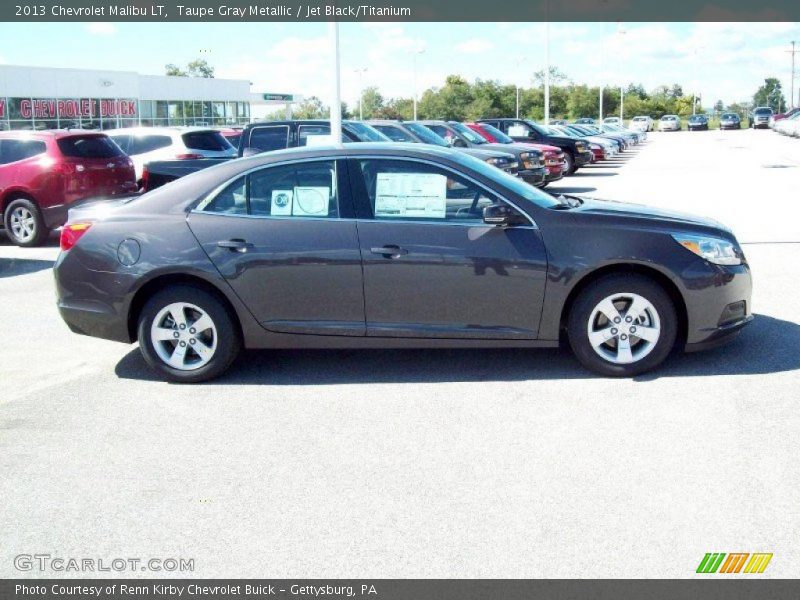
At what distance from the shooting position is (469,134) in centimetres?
2248

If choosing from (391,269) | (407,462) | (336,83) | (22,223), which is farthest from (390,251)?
(22,223)

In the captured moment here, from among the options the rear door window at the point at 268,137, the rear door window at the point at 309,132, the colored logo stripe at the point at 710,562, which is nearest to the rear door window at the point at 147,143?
the rear door window at the point at 268,137

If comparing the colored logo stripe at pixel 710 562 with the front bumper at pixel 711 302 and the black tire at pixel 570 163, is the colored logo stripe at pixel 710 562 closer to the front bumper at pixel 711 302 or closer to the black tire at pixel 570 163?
the front bumper at pixel 711 302

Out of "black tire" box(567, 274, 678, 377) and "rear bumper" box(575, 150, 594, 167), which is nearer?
"black tire" box(567, 274, 678, 377)

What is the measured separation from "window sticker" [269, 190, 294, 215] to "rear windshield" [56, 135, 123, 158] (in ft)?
27.7

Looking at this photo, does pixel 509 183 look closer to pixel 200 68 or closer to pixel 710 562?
pixel 710 562

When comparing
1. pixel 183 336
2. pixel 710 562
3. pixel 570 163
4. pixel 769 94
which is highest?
pixel 769 94

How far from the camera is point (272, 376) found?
21.3 ft

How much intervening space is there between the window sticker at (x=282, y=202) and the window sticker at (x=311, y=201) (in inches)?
1.4

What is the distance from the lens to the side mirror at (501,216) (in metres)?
6.08

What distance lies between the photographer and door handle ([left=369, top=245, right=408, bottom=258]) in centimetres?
609

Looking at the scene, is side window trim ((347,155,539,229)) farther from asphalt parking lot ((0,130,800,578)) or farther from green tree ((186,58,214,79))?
green tree ((186,58,214,79))

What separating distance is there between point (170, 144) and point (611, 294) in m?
12.2

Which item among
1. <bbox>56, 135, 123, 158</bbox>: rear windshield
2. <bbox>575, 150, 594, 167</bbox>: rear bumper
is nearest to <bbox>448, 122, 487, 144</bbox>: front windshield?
<bbox>575, 150, 594, 167</bbox>: rear bumper
